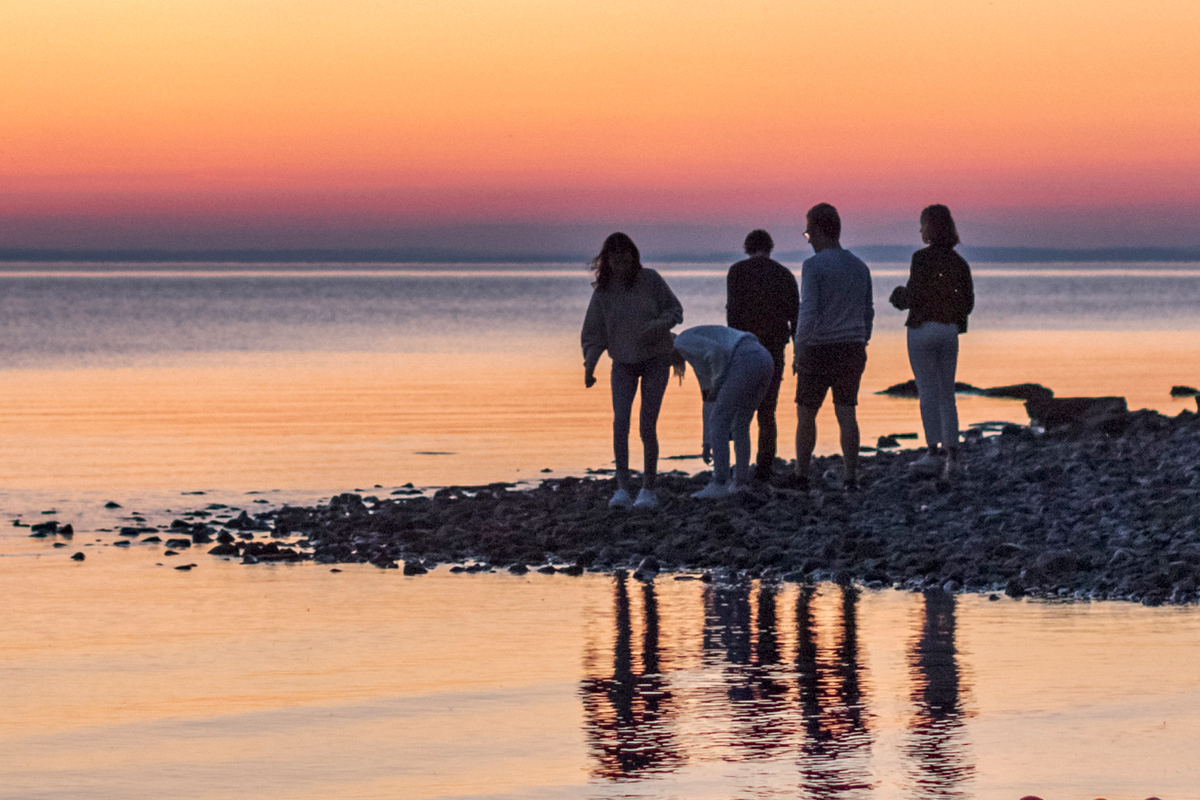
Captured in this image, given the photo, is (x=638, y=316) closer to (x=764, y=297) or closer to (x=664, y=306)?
(x=664, y=306)

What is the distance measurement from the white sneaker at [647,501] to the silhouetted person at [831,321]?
123 cm

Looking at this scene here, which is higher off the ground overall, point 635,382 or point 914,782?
point 635,382

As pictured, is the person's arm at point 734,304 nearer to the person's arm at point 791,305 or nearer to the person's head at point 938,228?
the person's arm at point 791,305

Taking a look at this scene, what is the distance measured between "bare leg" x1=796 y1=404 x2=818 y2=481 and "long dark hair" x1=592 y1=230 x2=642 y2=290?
1595 millimetres

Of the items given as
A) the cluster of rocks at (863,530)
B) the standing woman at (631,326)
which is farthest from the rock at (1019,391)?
the standing woman at (631,326)

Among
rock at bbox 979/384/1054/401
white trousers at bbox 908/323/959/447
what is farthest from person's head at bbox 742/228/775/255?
rock at bbox 979/384/1054/401

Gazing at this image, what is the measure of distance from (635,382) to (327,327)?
58140 mm

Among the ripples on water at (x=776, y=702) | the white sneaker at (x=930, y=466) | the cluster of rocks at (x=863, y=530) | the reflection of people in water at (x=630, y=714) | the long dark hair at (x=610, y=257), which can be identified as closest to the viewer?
the ripples on water at (x=776, y=702)

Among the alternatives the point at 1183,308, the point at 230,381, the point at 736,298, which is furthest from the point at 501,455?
the point at 1183,308

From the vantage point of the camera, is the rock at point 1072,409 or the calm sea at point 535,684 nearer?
the calm sea at point 535,684

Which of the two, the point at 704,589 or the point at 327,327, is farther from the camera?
the point at 327,327

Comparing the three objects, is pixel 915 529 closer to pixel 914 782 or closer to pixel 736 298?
pixel 736 298

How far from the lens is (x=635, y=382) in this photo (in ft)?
40.1

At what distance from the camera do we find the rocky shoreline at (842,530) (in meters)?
10.4
